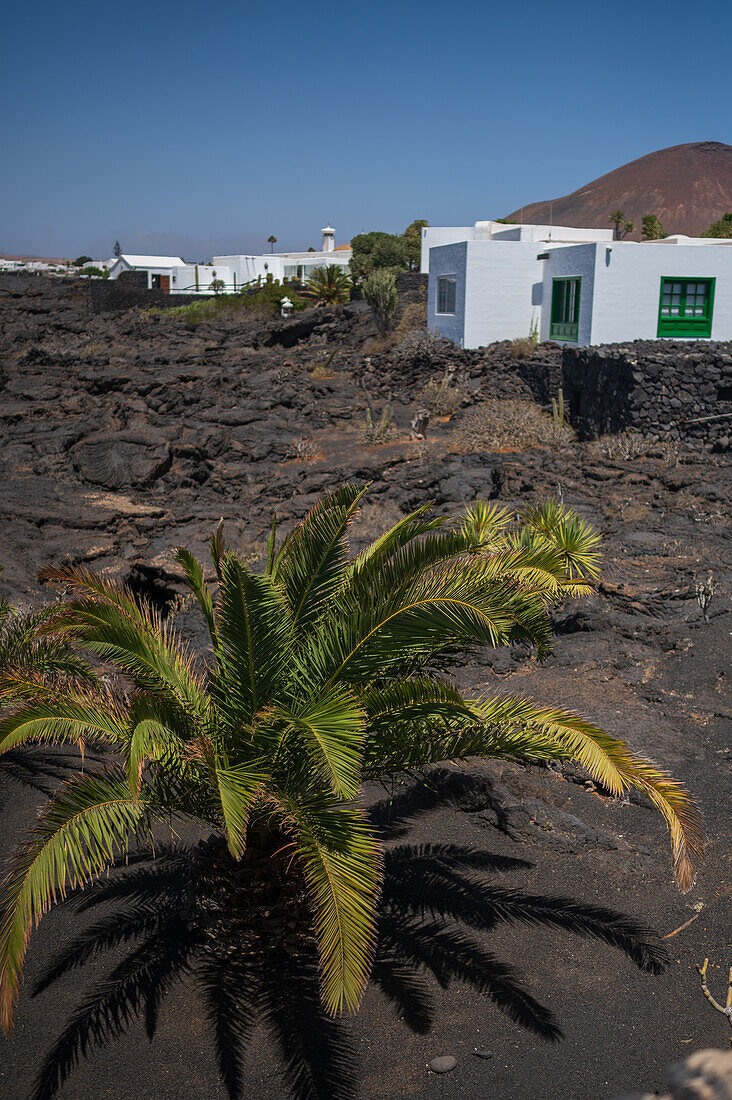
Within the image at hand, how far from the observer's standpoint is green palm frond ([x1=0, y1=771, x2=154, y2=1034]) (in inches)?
120

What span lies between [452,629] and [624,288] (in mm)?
21562

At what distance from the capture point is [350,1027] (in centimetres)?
387

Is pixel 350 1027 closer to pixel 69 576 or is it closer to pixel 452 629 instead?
pixel 452 629

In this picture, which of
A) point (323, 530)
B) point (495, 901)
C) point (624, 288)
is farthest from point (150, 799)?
point (624, 288)

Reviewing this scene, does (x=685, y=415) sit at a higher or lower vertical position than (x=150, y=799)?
higher

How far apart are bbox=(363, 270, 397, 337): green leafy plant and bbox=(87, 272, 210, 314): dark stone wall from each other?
18.8 m

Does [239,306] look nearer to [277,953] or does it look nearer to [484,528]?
[484,528]

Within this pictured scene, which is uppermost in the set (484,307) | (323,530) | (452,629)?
(484,307)

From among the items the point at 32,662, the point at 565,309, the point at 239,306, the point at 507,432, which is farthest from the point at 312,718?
the point at 239,306

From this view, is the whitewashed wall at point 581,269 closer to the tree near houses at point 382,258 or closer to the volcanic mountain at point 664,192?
the tree near houses at point 382,258

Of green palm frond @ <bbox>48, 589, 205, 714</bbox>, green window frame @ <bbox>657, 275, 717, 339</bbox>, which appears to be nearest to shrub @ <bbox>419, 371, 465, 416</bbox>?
green window frame @ <bbox>657, 275, 717, 339</bbox>

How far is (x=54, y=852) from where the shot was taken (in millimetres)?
3328

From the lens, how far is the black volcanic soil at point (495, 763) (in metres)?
3.68

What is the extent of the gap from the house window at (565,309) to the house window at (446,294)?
348 centimetres
